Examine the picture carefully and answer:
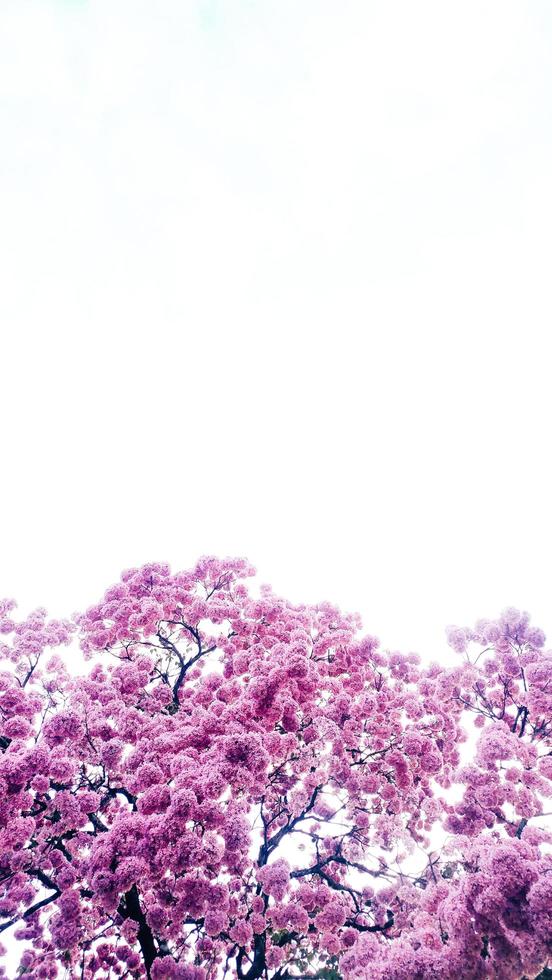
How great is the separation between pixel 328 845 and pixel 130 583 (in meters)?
7.00

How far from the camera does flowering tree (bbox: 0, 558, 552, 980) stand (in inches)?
254

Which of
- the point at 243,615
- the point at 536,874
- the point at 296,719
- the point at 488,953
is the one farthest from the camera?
the point at 243,615

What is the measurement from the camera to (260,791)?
298 inches

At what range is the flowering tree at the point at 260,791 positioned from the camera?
645 centimetres

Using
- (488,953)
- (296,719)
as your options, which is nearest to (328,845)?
(296,719)

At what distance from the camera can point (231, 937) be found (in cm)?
792

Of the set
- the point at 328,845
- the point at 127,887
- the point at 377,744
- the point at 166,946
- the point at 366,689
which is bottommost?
the point at 166,946

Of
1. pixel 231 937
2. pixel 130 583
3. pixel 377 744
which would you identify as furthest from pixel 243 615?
pixel 231 937

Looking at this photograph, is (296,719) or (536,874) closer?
(536,874)

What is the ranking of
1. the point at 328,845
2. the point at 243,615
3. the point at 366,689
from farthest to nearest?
the point at 243,615
the point at 366,689
the point at 328,845

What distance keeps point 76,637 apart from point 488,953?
387 inches

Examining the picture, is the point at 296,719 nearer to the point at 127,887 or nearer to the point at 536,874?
the point at 127,887

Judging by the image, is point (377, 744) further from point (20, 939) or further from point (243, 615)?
point (20, 939)

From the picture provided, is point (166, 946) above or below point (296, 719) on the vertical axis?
below
